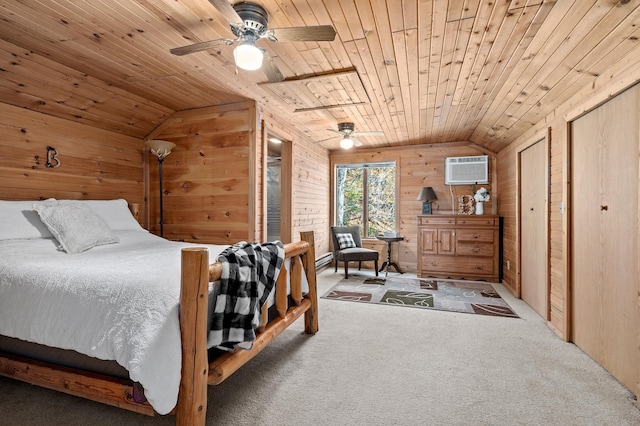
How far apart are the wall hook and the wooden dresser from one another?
4.67m

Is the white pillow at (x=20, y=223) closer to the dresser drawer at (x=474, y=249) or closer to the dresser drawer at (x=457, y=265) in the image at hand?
the dresser drawer at (x=457, y=265)

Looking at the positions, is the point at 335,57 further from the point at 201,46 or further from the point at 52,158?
the point at 52,158

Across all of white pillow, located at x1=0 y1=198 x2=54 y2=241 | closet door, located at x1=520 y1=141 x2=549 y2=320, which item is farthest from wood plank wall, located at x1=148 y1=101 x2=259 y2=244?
closet door, located at x1=520 y1=141 x2=549 y2=320

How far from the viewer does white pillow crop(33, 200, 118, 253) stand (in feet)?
7.58

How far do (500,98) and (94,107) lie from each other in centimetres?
401

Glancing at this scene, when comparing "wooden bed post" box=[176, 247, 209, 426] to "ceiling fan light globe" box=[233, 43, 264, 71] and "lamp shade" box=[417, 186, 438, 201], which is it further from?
"lamp shade" box=[417, 186, 438, 201]

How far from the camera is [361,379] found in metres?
1.97

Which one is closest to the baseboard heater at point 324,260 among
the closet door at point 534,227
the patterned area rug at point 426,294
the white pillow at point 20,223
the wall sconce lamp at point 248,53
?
the patterned area rug at point 426,294

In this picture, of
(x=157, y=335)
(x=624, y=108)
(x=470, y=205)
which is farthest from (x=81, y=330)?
(x=470, y=205)

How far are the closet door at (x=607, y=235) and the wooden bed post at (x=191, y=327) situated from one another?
2.41 metres

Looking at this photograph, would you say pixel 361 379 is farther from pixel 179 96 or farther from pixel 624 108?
pixel 179 96

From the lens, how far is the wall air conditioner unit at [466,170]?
511 centimetres

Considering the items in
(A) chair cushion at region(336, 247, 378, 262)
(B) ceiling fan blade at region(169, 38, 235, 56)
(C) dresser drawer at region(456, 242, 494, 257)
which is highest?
(B) ceiling fan blade at region(169, 38, 235, 56)

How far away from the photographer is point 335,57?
7.84 ft
